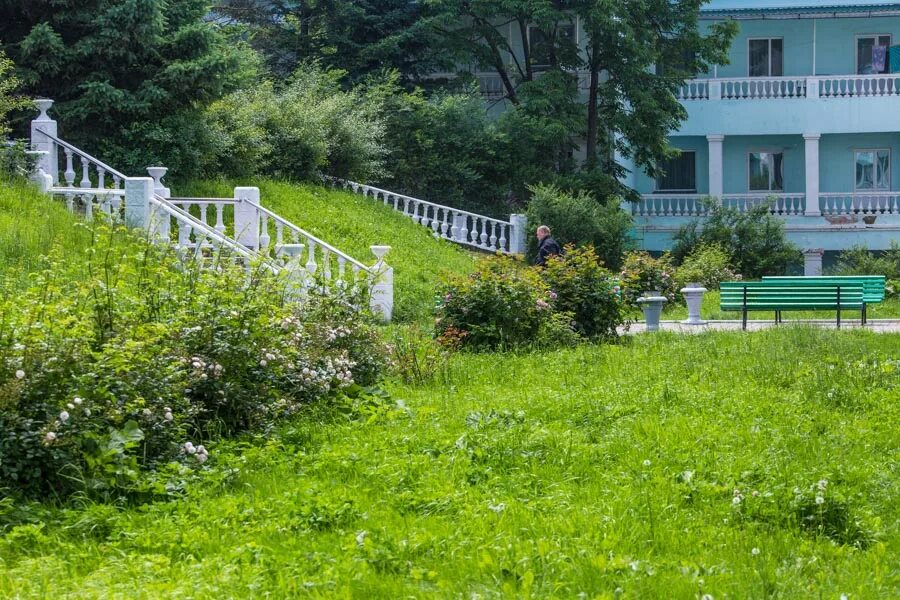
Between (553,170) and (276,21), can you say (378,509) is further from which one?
(276,21)

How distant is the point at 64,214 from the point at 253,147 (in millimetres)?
7702

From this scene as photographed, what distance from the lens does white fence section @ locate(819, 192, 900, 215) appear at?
31297mm

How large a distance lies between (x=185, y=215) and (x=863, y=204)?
70.0 ft

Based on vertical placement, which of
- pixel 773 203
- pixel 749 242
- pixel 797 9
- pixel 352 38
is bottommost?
pixel 749 242

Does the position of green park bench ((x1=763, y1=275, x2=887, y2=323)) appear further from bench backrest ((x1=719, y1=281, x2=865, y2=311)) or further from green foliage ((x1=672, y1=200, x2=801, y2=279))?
green foliage ((x1=672, y1=200, x2=801, y2=279))

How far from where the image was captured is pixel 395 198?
90.1 ft

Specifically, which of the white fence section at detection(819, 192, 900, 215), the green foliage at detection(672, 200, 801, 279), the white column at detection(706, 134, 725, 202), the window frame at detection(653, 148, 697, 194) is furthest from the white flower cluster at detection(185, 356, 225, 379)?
the window frame at detection(653, 148, 697, 194)

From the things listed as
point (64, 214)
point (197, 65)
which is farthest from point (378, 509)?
point (197, 65)

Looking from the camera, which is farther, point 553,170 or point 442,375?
point 553,170

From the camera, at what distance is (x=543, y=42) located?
31906 millimetres

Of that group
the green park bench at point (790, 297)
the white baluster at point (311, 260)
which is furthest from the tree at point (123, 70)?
the green park bench at point (790, 297)

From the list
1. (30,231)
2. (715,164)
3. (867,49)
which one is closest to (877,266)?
(715,164)

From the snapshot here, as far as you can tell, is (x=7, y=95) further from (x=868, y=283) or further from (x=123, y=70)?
(x=868, y=283)

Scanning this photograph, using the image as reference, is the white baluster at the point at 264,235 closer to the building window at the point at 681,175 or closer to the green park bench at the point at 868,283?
the green park bench at the point at 868,283
